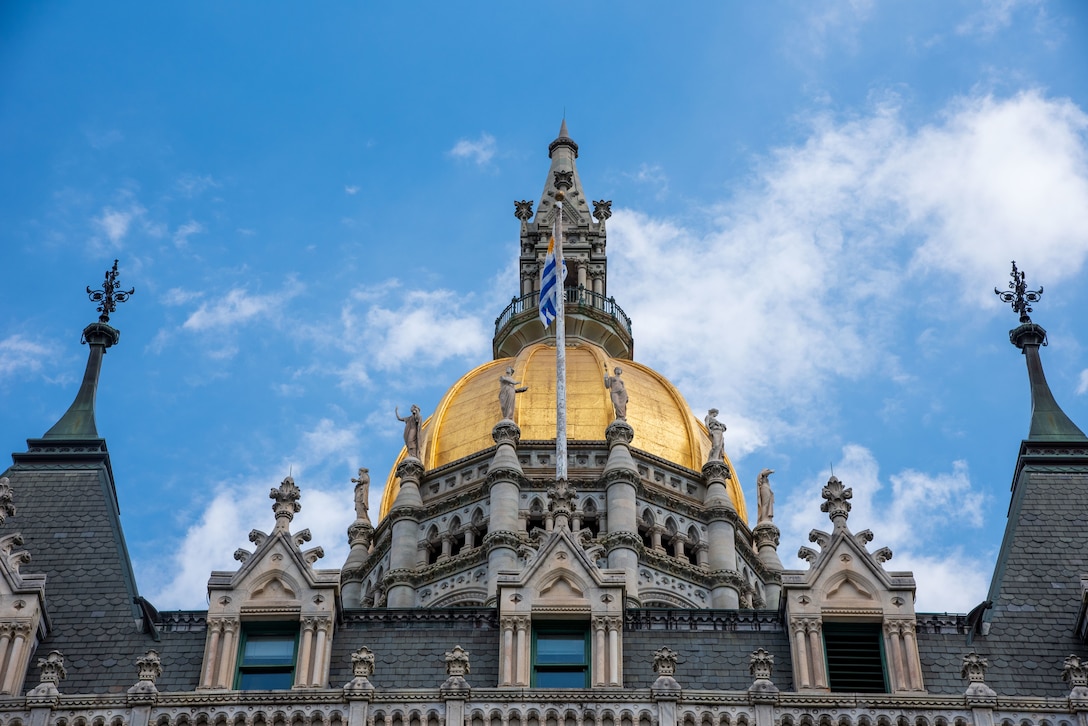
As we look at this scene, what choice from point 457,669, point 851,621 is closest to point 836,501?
point 851,621

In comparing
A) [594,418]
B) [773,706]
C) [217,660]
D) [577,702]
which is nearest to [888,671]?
[773,706]

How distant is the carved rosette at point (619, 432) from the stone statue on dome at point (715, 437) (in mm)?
3502

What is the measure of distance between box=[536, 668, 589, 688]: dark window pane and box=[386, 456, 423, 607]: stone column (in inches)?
1069

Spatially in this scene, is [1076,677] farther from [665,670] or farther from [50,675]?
[50,675]

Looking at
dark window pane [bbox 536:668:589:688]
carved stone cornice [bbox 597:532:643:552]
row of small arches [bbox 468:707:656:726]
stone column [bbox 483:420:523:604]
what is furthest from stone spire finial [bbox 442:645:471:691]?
carved stone cornice [bbox 597:532:643:552]

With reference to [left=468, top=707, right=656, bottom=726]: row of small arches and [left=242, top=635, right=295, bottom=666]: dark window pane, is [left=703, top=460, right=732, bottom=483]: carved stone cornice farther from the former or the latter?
[left=468, top=707, right=656, bottom=726]: row of small arches

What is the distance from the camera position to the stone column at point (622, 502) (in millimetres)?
64250

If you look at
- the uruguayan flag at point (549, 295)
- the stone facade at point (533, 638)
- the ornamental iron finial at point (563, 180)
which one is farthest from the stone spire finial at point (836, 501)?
the ornamental iron finial at point (563, 180)

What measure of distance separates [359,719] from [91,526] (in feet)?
30.1

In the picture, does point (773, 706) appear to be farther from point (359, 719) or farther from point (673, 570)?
point (673, 570)

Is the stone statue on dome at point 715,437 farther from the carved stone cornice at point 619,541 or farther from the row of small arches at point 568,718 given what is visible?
the row of small arches at point 568,718

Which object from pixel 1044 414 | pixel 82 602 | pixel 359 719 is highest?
pixel 1044 414

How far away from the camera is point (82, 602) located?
3909 cm

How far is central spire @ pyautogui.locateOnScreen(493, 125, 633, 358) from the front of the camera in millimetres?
77562
